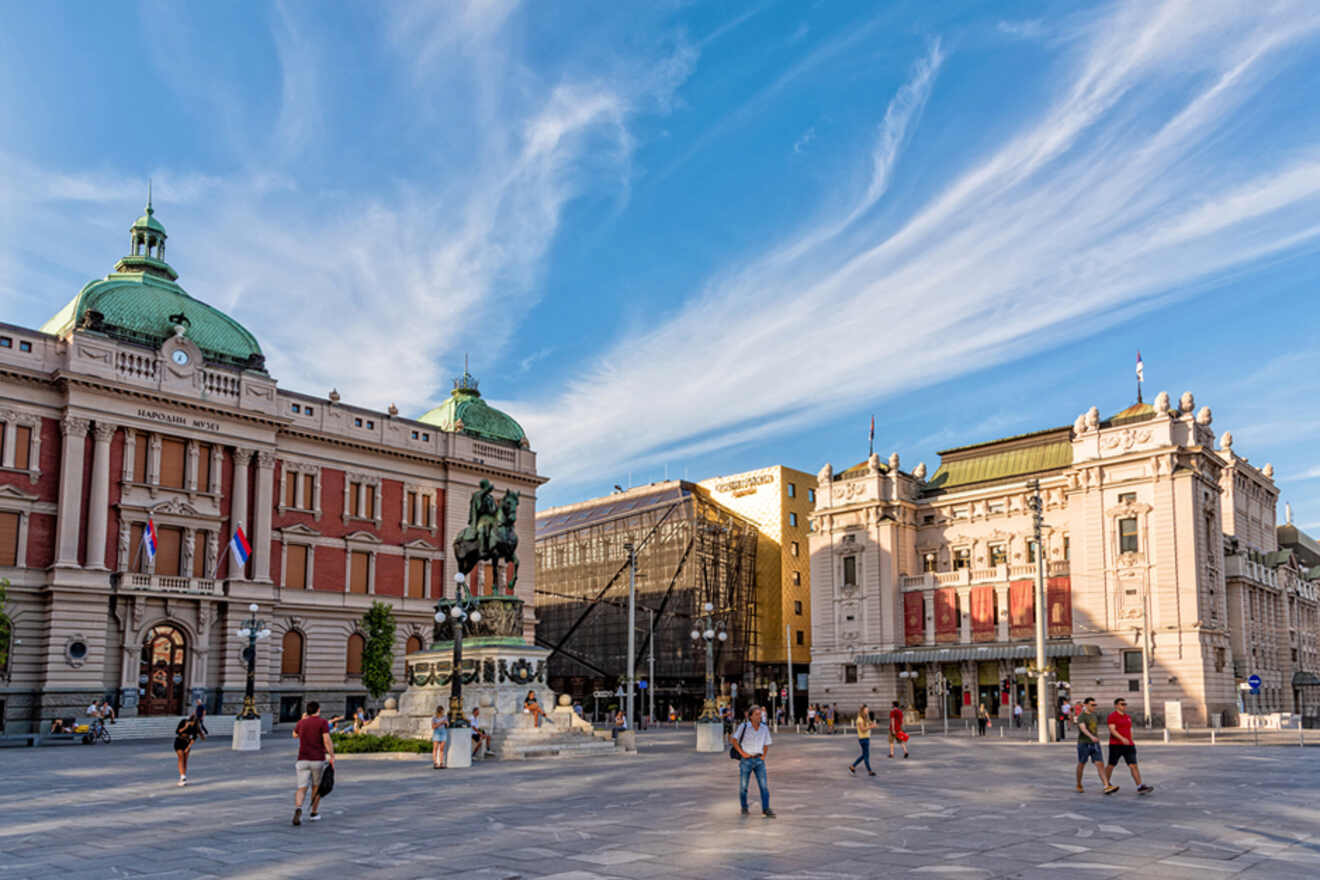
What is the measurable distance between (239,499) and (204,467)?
2.44 meters

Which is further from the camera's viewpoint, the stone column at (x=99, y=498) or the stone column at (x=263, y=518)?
the stone column at (x=263, y=518)

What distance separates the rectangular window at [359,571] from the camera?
65.8 meters

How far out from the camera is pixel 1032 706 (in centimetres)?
7362

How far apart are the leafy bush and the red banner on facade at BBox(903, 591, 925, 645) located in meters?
52.6

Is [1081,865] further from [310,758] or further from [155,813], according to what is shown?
[155,813]

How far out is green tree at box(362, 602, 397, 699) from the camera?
6203 cm

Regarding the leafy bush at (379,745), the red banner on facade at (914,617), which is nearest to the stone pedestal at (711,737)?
the leafy bush at (379,745)

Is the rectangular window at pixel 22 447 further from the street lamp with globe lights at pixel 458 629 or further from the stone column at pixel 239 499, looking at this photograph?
the street lamp with globe lights at pixel 458 629

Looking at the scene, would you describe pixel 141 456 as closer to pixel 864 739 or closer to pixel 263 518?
pixel 263 518

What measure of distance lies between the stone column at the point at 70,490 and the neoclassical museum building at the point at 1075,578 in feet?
157

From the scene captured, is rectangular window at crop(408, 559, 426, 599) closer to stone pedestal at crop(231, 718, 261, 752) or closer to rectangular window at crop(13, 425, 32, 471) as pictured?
rectangular window at crop(13, 425, 32, 471)

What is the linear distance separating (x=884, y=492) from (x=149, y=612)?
166 feet

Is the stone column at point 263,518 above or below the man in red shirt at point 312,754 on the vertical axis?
above

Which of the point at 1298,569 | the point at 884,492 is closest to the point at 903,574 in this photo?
the point at 884,492
